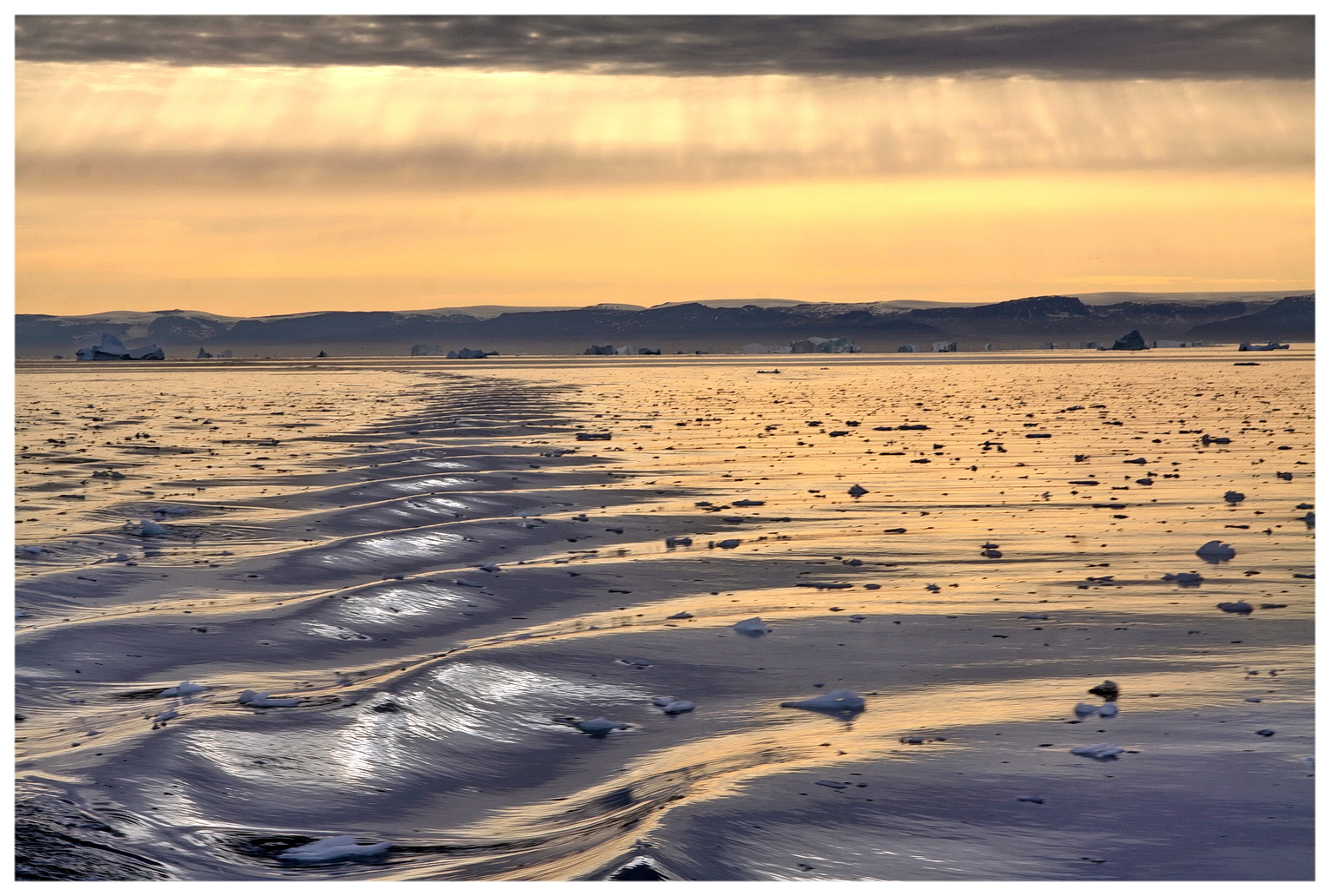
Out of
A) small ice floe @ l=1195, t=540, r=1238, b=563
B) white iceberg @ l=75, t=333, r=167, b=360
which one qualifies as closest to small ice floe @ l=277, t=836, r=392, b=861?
small ice floe @ l=1195, t=540, r=1238, b=563

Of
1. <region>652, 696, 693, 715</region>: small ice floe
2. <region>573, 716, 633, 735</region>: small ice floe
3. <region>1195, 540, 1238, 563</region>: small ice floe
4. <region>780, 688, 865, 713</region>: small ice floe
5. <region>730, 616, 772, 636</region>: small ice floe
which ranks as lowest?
<region>573, 716, 633, 735</region>: small ice floe

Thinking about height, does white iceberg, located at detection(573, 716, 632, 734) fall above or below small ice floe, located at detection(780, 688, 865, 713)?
below

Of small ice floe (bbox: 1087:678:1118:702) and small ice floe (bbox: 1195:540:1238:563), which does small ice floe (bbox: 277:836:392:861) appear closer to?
small ice floe (bbox: 1087:678:1118:702)

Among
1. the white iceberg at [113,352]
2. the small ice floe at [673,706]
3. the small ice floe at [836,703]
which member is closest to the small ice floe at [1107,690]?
the small ice floe at [836,703]

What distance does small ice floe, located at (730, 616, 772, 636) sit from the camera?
731 centimetres

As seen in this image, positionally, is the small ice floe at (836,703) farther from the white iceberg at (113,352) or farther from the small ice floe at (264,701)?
the white iceberg at (113,352)

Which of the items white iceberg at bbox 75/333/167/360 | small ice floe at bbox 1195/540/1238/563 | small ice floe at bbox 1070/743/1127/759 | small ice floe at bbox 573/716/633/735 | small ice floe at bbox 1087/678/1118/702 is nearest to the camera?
small ice floe at bbox 1070/743/1127/759

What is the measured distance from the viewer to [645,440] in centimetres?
2033

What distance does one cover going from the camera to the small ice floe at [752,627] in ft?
24.0

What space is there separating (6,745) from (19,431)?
66.0 ft

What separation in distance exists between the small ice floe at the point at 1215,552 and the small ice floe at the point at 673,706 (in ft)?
17.1

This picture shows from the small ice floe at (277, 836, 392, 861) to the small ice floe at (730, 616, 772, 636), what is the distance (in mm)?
3282

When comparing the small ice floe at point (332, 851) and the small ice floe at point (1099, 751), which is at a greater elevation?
the small ice floe at point (1099, 751)

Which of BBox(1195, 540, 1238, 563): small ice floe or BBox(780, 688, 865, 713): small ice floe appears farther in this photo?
BBox(1195, 540, 1238, 563): small ice floe
